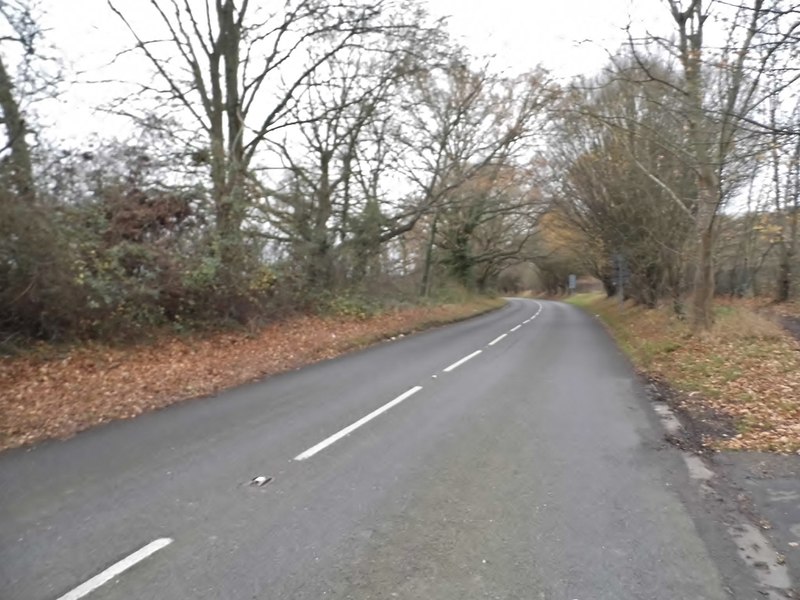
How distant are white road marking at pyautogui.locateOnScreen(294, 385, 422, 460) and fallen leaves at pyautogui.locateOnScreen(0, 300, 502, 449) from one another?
3.44 metres

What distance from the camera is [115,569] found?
3.94 m

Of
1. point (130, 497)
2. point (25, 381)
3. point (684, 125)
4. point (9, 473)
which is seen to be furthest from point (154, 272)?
point (684, 125)

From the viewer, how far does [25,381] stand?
9.89m

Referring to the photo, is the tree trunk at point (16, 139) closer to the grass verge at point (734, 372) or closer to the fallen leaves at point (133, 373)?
the fallen leaves at point (133, 373)

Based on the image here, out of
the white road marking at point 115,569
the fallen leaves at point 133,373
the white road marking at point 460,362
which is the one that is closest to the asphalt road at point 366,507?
the white road marking at point 115,569

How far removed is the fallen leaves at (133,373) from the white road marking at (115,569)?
13.5ft

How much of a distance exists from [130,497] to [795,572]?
17.3ft

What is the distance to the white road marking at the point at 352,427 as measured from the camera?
6.56m

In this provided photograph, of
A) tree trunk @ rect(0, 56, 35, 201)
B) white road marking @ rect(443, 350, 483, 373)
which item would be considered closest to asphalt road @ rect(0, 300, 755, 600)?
white road marking @ rect(443, 350, 483, 373)

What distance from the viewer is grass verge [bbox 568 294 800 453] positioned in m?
7.34

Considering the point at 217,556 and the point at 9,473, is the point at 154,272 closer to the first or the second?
the point at 9,473

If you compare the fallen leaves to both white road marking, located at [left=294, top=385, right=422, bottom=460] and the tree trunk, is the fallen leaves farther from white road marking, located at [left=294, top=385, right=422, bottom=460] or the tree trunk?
white road marking, located at [left=294, top=385, right=422, bottom=460]

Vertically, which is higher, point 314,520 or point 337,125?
point 337,125

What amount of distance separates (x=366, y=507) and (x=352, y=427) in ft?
8.82
